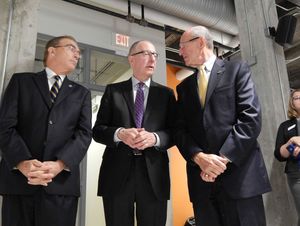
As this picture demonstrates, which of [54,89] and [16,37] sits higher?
[16,37]

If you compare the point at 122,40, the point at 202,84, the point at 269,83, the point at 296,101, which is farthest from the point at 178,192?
the point at 202,84

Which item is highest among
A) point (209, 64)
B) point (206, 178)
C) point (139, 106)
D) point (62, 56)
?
point (62, 56)

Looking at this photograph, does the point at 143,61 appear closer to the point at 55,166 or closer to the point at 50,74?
the point at 50,74

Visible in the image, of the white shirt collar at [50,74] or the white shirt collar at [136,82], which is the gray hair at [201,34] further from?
the white shirt collar at [50,74]

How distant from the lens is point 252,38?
3334 millimetres

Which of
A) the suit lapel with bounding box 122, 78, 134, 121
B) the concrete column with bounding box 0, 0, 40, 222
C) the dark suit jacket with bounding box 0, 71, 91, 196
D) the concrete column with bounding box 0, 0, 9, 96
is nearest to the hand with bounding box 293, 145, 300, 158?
the suit lapel with bounding box 122, 78, 134, 121

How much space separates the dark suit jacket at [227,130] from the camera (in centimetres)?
164

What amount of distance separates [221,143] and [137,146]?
1.65 feet

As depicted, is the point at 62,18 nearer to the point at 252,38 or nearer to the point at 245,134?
the point at 252,38

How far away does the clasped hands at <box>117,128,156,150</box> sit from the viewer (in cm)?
176

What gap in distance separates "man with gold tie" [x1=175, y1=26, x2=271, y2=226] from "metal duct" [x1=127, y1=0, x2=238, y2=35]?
223 cm

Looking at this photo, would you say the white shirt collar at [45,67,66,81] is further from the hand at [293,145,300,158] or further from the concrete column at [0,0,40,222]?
the hand at [293,145,300,158]

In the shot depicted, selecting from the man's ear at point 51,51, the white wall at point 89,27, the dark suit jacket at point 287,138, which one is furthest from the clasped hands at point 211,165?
the white wall at point 89,27

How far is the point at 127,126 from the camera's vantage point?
6.48ft
